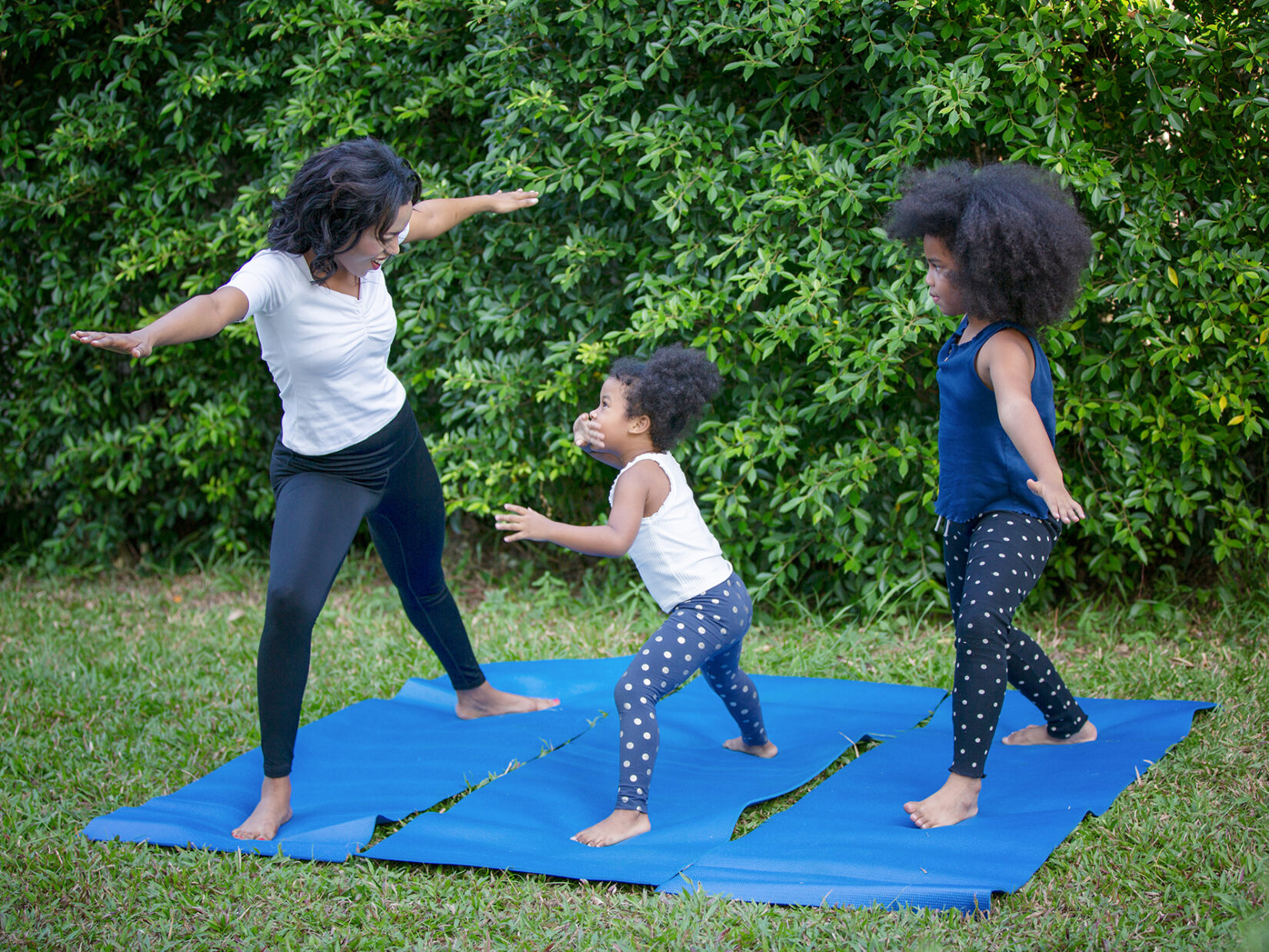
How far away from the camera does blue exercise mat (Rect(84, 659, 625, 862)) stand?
306 cm

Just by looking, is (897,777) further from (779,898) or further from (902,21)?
(902,21)

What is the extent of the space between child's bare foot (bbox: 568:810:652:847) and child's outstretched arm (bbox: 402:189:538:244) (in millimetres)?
1797

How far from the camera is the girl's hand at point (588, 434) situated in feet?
10.5

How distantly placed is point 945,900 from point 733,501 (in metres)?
2.23

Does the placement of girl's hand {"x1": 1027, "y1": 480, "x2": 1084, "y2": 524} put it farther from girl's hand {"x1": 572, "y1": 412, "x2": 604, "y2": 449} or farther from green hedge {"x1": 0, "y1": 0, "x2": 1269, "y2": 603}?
green hedge {"x1": 0, "y1": 0, "x2": 1269, "y2": 603}

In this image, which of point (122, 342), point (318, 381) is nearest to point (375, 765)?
point (318, 381)

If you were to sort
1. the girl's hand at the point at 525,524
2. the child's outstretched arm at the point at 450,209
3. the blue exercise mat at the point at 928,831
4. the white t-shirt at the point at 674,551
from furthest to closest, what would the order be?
the child's outstretched arm at the point at 450,209, the white t-shirt at the point at 674,551, the girl's hand at the point at 525,524, the blue exercise mat at the point at 928,831

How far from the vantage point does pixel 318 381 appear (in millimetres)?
3115

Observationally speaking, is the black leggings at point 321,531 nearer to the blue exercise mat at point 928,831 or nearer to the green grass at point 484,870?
the green grass at point 484,870

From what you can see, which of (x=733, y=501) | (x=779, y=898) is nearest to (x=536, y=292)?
(x=733, y=501)

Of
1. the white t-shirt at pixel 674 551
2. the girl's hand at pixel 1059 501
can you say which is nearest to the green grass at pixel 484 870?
the white t-shirt at pixel 674 551

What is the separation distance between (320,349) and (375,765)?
134cm

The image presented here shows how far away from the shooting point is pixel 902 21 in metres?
4.05

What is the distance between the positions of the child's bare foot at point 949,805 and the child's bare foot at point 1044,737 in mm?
599
